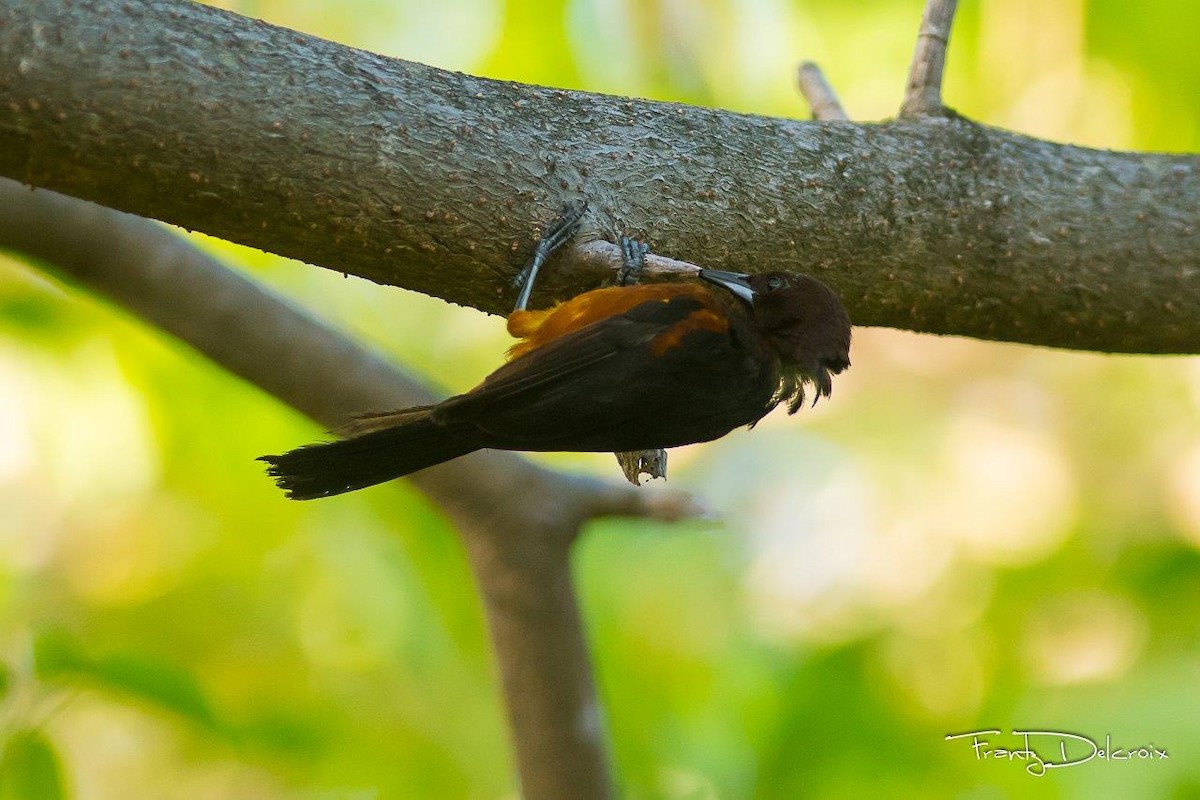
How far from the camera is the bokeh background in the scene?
455 centimetres

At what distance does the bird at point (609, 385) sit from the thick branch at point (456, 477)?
3.30 feet

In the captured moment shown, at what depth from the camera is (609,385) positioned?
2.78m

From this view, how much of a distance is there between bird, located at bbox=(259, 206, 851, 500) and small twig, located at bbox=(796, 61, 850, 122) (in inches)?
36.7

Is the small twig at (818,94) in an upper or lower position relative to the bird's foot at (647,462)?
upper

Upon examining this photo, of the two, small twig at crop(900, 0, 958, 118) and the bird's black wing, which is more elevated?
small twig at crop(900, 0, 958, 118)

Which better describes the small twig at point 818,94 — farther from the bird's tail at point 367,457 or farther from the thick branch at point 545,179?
the bird's tail at point 367,457

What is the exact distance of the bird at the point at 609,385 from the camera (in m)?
2.73

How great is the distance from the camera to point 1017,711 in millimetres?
4434

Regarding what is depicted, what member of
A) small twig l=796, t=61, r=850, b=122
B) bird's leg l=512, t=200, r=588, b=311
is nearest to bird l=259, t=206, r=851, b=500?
bird's leg l=512, t=200, r=588, b=311

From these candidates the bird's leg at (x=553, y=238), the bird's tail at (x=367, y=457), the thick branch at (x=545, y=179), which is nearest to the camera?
the thick branch at (x=545, y=179)

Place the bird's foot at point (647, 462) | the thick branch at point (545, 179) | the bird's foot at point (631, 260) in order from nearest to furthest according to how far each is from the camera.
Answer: the thick branch at point (545, 179)
the bird's foot at point (631, 260)
the bird's foot at point (647, 462)

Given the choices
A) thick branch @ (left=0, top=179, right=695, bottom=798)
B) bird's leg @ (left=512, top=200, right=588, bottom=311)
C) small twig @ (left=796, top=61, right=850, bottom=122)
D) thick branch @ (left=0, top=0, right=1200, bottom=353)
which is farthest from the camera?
thick branch @ (left=0, top=179, right=695, bottom=798)

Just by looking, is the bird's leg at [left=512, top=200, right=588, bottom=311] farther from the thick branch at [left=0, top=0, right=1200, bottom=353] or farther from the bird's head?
→ the bird's head

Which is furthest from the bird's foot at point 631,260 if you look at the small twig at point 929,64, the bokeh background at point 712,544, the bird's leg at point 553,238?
the bokeh background at point 712,544
